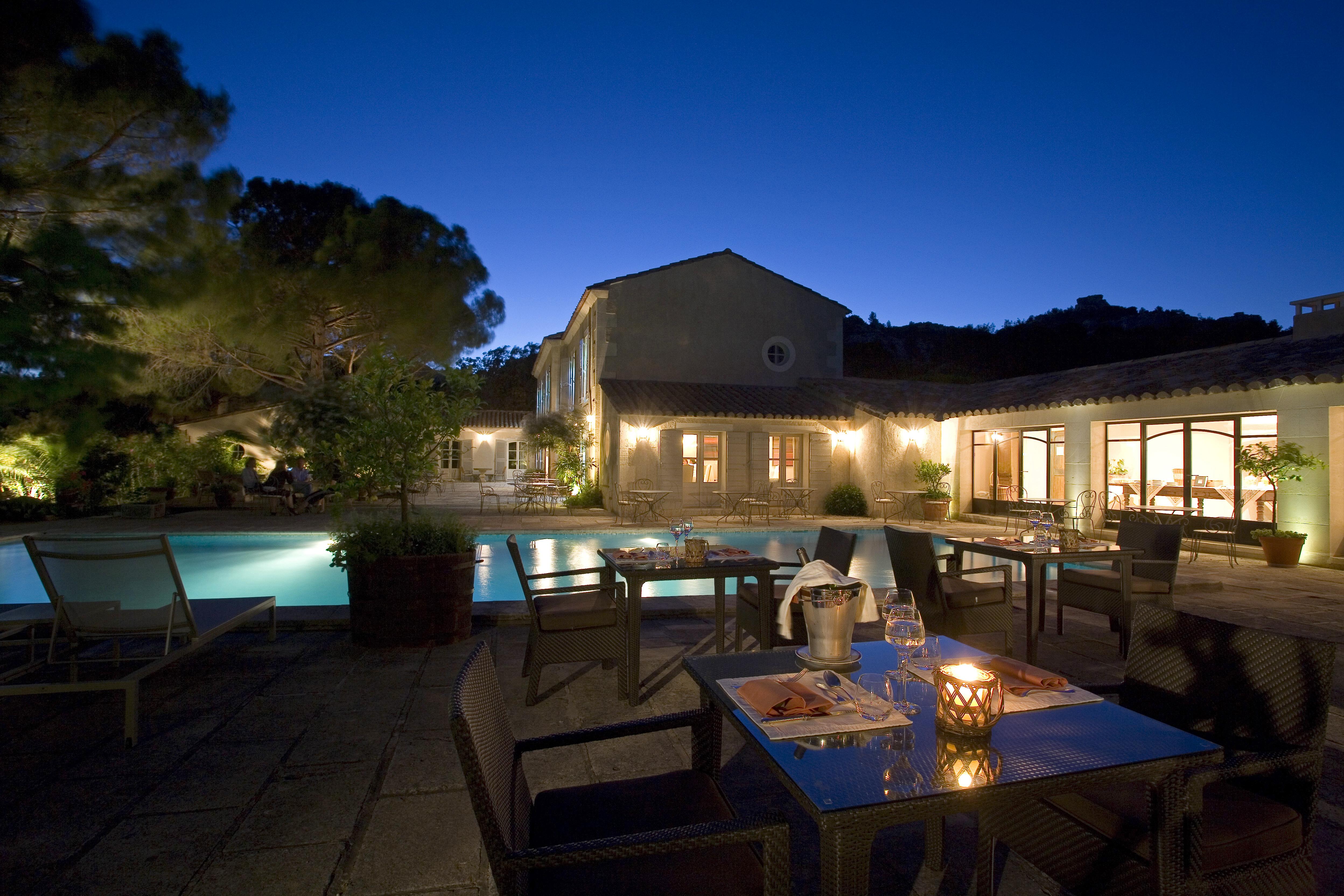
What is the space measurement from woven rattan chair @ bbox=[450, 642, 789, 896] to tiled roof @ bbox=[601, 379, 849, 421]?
12413 millimetres

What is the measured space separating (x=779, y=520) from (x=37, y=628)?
11496 millimetres

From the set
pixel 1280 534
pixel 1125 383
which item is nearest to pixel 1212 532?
pixel 1280 534

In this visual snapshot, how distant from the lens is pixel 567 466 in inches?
663

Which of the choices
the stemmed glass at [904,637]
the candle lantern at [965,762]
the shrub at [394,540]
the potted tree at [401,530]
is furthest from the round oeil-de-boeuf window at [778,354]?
the candle lantern at [965,762]

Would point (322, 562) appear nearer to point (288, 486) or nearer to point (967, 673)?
point (288, 486)

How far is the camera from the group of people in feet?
45.8

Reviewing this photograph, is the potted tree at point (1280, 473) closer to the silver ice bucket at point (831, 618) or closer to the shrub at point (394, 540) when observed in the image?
the silver ice bucket at point (831, 618)

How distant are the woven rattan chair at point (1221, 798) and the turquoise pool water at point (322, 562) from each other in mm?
5296

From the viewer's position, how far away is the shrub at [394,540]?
4.30 meters

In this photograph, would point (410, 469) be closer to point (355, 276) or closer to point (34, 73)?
point (34, 73)

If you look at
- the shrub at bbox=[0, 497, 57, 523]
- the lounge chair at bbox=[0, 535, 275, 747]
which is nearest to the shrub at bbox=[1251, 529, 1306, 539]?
the lounge chair at bbox=[0, 535, 275, 747]

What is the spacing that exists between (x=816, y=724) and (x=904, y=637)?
0.45 meters

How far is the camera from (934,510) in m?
13.9

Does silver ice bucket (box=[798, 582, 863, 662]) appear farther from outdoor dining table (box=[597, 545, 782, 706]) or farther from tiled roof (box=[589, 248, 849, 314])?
tiled roof (box=[589, 248, 849, 314])
